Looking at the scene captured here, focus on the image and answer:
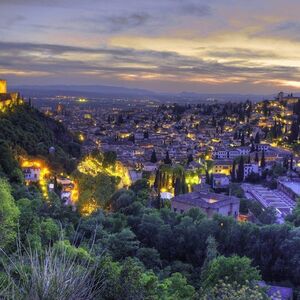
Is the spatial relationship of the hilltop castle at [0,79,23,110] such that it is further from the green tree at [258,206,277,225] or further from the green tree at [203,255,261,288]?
the green tree at [203,255,261,288]

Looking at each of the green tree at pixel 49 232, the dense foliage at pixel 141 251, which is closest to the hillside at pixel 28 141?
the dense foliage at pixel 141 251

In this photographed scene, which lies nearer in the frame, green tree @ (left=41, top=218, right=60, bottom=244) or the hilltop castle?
green tree @ (left=41, top=218, right=60, bottom=244)

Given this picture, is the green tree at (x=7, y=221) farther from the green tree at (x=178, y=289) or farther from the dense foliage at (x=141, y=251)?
the green tree at (x=178, y=289)

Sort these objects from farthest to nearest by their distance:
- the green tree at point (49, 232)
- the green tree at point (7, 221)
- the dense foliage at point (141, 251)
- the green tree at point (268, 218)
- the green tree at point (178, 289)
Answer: the green tree at point (268, 218) < the green tree at point (49, 232) < the green tree at point (7, 221) < the green tree at point (178, 289) < the dense foliage at point (141, 251)

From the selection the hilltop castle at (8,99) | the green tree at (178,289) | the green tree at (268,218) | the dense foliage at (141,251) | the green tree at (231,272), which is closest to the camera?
the dense foliage at (141,251)

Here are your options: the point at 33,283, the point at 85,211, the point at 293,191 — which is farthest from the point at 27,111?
the point at 33,283

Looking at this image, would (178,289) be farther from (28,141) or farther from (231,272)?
(28,141)

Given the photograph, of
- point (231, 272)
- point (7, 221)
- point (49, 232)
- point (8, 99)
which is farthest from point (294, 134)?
point (7, 221)

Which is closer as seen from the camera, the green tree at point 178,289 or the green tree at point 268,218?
the green tree at point 178,289

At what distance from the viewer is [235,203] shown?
18.0m

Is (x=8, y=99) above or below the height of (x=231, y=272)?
above

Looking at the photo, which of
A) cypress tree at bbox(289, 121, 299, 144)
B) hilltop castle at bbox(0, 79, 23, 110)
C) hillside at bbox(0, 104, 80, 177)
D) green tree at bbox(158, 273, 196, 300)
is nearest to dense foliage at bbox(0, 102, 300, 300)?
green tree at bbox(158, 273, 196, 300)

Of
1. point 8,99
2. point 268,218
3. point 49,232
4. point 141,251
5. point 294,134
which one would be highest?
point 8,99

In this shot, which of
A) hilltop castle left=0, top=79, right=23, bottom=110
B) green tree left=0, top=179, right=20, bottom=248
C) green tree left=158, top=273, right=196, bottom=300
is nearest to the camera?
green tree left=158, top=273, right=196, bottom=300
